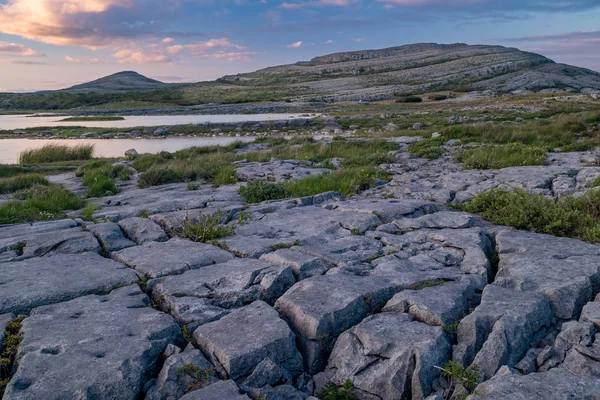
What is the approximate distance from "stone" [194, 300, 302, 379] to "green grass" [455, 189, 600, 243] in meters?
4.34

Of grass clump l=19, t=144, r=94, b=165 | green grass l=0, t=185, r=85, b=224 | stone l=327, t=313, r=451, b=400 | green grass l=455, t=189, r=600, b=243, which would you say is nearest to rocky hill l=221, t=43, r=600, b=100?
grass clump l=19, t=144, r=94, b=165

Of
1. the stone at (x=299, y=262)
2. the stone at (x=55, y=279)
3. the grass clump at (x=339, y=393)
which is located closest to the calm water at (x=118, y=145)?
the stone at (x=55, y=279)

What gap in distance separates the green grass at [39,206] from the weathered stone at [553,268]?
8.27 meters

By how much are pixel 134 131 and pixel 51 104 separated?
62.0 m

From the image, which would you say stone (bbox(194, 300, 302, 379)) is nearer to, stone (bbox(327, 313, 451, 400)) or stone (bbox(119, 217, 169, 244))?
stone (bbox(327, 313, 451, 400))

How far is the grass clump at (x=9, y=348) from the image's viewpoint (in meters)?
3.76

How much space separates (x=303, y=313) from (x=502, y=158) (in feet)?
34.6

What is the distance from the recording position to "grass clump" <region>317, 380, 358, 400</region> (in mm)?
3879

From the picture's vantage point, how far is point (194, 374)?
12.6 feet

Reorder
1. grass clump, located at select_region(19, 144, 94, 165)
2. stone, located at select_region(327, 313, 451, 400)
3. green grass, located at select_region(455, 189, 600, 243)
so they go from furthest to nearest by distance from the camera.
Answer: grass clump, located at select_region(19, 144, 94, 165)
green grass, located at select_region(455, 189, 600, 243)
stone, located at select_region(327, 313, 451, 400)

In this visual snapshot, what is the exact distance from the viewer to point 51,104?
88500mm

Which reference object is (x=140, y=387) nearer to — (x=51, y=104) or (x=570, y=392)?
(x=570, y=392)

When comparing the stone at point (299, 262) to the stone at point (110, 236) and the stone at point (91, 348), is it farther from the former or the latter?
the stone at point (110, 236)

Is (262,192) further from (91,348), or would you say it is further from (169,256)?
(91,348)
